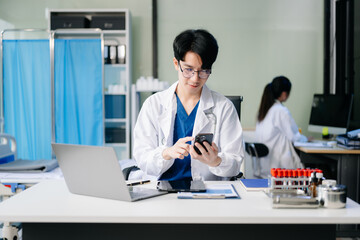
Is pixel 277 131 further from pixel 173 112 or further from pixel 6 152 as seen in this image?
pixel 6 152

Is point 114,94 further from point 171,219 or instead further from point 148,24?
point 171,219

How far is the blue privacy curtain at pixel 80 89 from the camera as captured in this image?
4492 mm

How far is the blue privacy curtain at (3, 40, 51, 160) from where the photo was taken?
4.40 meters

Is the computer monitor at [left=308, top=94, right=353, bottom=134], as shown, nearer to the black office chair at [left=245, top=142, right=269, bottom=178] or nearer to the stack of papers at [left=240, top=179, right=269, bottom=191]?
the black office chair at [left=245, top=142, right=269, bottom=178]

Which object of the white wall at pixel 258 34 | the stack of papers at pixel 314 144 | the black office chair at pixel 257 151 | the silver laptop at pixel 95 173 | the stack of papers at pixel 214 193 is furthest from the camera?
the white wall at pixel 258 34

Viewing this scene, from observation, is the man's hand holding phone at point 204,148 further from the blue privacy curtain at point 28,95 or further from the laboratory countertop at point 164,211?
the blue privacy curtain at point 28,95

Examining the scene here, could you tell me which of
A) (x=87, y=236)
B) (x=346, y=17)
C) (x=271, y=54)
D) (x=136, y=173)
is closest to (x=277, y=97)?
(x=271, y=54)

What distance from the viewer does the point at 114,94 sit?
16.2 feet

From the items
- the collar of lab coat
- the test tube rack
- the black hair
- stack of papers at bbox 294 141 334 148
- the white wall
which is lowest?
stack of papers at bbox 294 141 334 148

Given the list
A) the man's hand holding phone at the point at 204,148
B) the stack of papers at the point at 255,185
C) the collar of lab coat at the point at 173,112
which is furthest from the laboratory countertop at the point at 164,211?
Result: the collar of lab coat at the point at 173,112

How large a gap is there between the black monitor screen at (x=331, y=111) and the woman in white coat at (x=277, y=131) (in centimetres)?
45

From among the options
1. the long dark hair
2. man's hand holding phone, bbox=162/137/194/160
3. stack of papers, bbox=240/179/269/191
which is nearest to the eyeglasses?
man's hand holding phone, bbox=162/137/194/160

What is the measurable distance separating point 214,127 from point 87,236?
1001mm

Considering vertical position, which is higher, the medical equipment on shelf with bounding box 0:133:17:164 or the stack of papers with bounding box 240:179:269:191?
the stack of papers with bounding box 240:179:269:191
